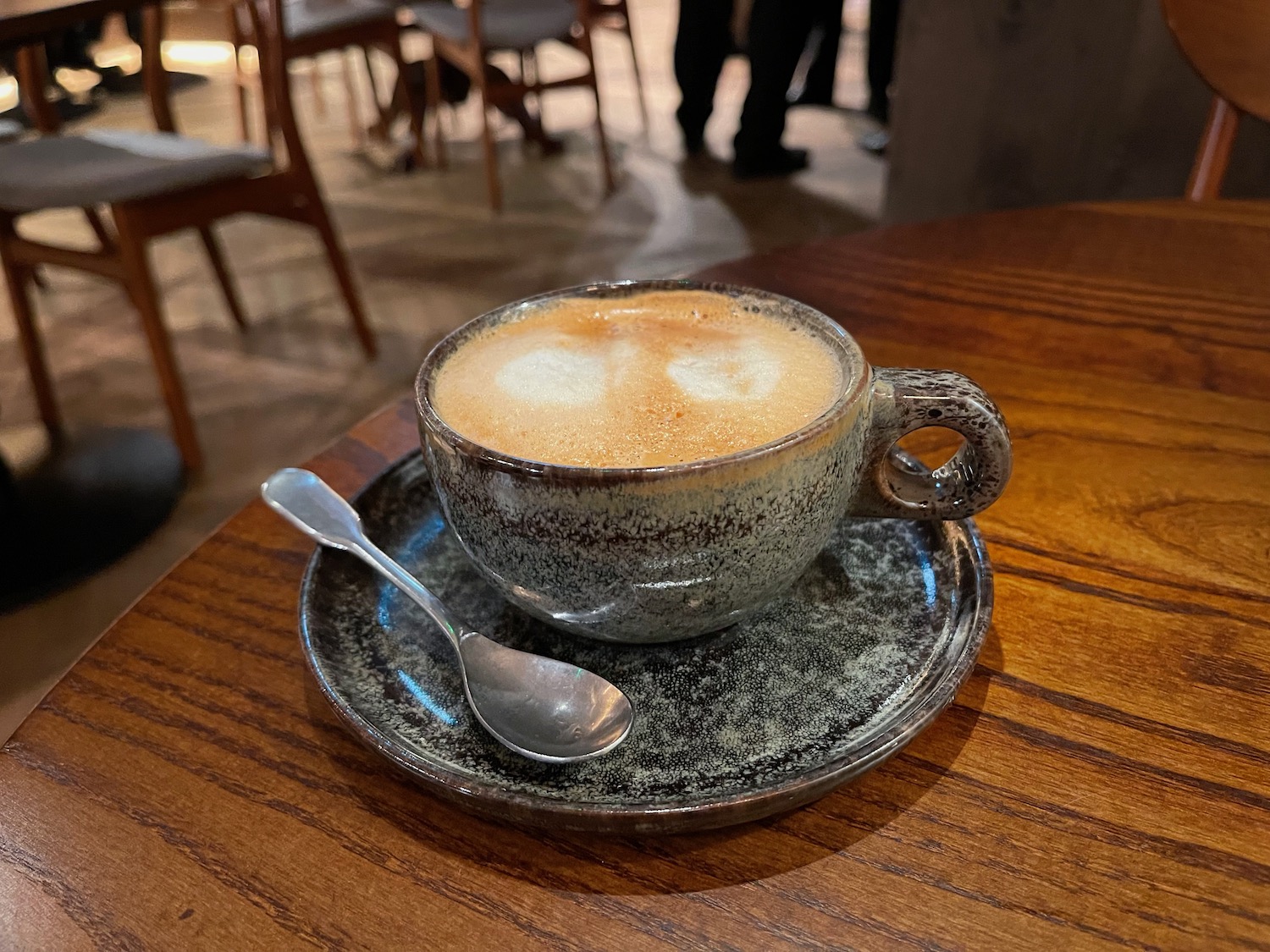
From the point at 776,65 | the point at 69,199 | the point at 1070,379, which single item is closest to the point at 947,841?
the point at 1070,379

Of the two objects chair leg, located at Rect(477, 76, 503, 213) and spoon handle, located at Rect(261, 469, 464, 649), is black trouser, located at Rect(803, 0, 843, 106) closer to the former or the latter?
chair leg, located at Rect(477, 76, 503, 213)

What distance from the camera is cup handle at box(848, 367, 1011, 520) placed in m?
0.35

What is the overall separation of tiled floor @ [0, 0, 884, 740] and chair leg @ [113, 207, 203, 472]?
2.5 inches

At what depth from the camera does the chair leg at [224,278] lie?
188 cm

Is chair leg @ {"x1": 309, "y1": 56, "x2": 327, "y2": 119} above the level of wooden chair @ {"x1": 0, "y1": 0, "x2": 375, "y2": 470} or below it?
below

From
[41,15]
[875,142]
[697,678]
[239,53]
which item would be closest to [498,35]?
[239,53]

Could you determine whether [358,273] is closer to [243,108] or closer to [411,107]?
[411,107]

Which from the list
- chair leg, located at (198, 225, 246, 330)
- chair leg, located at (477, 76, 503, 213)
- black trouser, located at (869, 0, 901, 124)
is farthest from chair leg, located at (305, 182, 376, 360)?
black trouser, located at (869, 0, 901, 124)

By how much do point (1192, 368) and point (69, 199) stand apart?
1.39 m

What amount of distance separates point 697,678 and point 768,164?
8.50ft

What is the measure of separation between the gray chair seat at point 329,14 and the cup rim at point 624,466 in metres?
2.30

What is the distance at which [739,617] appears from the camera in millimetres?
354

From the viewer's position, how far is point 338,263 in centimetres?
177

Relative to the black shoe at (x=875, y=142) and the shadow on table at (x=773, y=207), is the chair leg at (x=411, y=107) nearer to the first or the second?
the shadow on table at (x=773, y=207)
